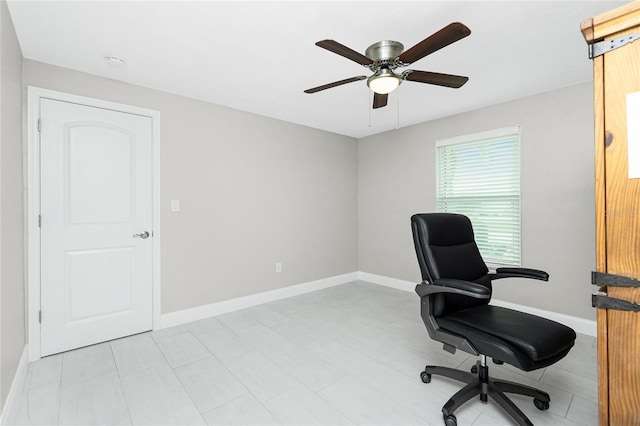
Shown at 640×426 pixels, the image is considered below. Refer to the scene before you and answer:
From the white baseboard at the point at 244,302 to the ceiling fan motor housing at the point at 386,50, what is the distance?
298 centimetres

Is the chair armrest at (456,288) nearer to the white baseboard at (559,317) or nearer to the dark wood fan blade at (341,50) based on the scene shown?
the dark wood fan blade at (341,50)

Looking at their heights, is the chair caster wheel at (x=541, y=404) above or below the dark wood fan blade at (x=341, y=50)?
below

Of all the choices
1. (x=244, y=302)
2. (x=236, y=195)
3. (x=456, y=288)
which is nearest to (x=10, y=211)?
(x=236, y=195)

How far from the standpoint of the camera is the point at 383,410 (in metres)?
1.79

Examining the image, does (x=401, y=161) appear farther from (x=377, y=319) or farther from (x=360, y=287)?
(x=377, y=319)

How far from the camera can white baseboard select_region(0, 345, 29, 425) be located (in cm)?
171

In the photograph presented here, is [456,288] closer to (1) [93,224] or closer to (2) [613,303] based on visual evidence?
(2) [613,303]

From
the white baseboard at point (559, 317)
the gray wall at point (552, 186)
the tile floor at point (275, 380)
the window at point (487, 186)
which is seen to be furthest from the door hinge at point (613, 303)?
the window at point (487, 186)

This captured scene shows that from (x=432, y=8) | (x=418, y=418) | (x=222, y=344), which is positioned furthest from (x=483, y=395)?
(x=432, y=8)

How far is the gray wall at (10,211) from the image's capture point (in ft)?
5.61

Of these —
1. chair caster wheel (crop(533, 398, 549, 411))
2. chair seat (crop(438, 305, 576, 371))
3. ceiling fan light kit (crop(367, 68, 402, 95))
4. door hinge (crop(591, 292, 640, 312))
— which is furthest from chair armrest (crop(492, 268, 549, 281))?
ceiling fan light kit (crop(367, 68, 402, 95))

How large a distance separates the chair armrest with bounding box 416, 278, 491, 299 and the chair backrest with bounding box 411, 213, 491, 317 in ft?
0.33

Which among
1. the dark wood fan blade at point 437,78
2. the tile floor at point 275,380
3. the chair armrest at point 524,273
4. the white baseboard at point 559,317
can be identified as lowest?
the tile floor at point 275,380

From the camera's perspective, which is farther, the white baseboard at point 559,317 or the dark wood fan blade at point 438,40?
the white baseboard at point 559,317
